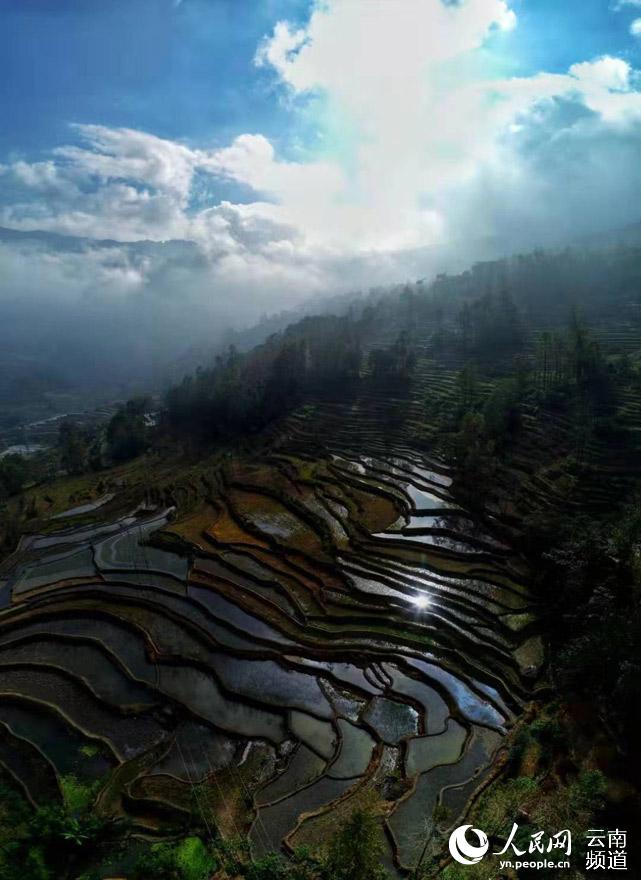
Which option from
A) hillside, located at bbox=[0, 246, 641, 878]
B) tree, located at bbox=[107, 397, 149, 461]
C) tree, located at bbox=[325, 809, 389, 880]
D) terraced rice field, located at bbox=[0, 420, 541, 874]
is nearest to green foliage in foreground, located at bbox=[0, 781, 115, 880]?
hillside, located at bbox=[0, 246, 641, 878]

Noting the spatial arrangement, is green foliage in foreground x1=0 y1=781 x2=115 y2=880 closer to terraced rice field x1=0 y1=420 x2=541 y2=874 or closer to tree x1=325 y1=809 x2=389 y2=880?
terraced rice field x1=0 y1=420 x2=541 y2=874

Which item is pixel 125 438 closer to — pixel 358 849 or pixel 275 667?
pixel 275 667

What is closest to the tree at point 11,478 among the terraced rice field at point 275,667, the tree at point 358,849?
the terraced rice field at point 275,667

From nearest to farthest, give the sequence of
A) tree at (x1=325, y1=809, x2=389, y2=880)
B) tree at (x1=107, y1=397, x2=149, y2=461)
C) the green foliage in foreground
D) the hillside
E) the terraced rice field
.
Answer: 1. tree at (x1=325, y1=809, x2=389, y2=880)
2. the green foliage in foreground
3. the hillside
4. the terraced rice field
5. tree at (x1=107, y1=397, x2=149, y2=461)

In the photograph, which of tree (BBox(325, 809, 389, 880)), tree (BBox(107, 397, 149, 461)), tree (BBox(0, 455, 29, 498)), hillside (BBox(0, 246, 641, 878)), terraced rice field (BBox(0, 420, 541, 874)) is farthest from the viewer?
tree (BBox(107, 397, 149, 461))

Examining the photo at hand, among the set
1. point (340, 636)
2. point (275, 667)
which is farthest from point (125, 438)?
point (340, 636)

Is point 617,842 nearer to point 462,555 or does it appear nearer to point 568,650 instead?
point 568,650

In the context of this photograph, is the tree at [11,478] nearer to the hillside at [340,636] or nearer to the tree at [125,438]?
the hillside at [340,636]

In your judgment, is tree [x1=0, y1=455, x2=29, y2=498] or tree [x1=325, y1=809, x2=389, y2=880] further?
tree [x1=0, y1=455, x2=29, y2=498]

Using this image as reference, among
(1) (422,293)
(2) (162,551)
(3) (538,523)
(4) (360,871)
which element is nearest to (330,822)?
(4) (360,871)
